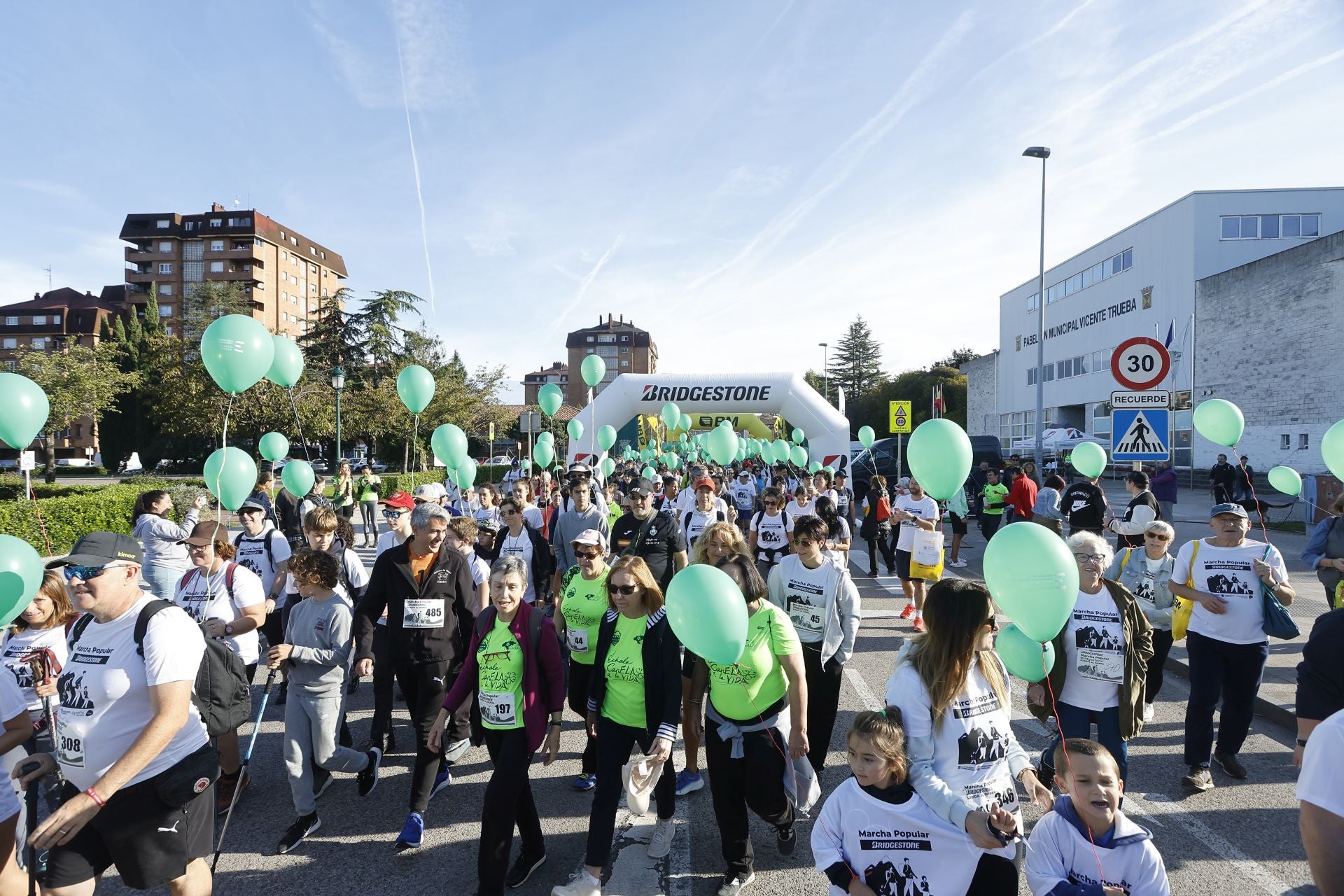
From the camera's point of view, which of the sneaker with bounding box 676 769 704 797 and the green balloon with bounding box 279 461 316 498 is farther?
the green balloon with bounding box 279 461 316 498

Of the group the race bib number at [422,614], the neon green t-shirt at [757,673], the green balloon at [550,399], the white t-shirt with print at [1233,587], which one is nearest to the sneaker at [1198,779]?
the white t-shirt with print at [1233,587]

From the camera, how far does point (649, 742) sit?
3.36 meters

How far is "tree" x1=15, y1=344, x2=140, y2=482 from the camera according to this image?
1083 inches

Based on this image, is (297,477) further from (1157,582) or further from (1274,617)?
(1274,617)

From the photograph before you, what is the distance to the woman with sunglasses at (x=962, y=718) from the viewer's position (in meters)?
2.26

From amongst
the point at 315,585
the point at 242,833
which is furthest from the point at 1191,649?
the point at 242,833

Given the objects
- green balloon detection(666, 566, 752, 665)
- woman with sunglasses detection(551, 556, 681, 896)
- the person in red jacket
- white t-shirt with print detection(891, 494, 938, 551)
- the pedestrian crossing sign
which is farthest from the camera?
the person in red jacket

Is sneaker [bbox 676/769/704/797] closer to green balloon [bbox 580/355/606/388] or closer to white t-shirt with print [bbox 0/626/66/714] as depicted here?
white t-shirt with print [bbox 0/626/66/714]

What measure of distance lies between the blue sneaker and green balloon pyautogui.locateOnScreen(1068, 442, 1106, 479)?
825cm

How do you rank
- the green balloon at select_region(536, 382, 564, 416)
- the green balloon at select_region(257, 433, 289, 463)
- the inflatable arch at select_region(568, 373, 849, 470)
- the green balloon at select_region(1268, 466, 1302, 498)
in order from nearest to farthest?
the green balloon at select_region(1268, 466, 1302, 498), the green balloon at select_region(257, 433, 289, 463), the green balloon at select_region(536, 382, 564, 416), the inflatable arch at select_region(568, 373, 849, 470)

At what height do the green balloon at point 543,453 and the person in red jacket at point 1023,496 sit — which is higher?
the green balloon at point 543,453

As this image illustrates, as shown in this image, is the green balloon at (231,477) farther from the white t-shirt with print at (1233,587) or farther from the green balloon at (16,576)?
the white t-shirt with print at (1233,587)

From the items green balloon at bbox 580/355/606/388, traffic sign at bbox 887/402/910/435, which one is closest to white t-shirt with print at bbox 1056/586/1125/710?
green balloon at bbox 580/355/606/388

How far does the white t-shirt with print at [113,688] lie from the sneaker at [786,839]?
105 inches
